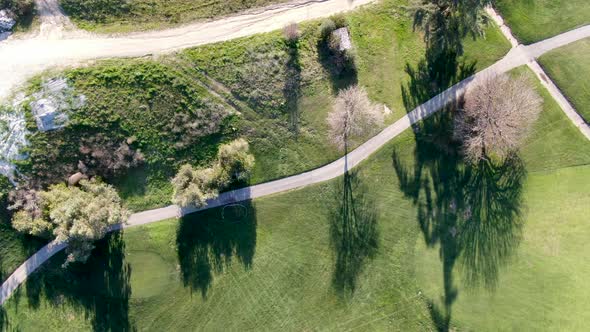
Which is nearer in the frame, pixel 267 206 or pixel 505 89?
pixel 505 89

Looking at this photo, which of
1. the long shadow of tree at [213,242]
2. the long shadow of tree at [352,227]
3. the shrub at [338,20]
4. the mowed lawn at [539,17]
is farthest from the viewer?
the mowed lawn at [539,17]

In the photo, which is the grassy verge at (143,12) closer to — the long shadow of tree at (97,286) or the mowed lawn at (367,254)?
the mowed lawn at (367,254)

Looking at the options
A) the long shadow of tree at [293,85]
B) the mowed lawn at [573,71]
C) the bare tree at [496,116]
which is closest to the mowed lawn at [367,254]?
the bare tree at [496,116]

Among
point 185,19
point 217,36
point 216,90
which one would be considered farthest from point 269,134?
point 185,19

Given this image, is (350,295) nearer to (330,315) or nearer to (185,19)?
(330,315)

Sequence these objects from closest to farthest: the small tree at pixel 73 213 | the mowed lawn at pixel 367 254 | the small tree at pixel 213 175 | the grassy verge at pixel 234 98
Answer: the small tree at pixel 73 213
the small tree at pixel 213 175
the grassy verge at pixel 234 98
the mowed lawn at pixel 367 254

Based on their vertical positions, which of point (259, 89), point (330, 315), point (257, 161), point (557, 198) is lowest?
point (330, 315)

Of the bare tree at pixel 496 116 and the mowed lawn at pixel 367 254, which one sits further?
the mowed lawn at pixel 367 254

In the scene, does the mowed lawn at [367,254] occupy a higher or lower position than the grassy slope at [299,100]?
lower
